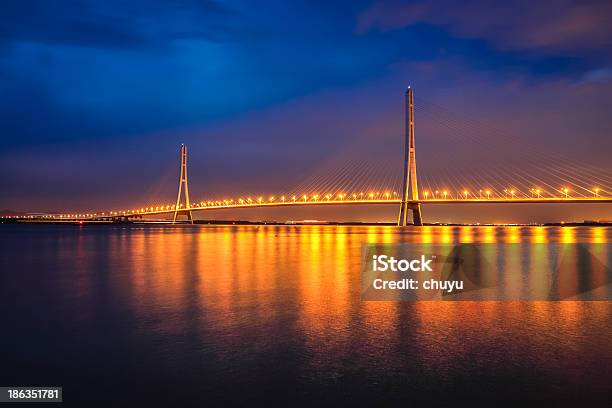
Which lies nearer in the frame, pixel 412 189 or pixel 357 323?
pixel 357 323

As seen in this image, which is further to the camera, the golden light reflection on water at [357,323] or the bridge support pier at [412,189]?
the bridge support pier at [412,189]

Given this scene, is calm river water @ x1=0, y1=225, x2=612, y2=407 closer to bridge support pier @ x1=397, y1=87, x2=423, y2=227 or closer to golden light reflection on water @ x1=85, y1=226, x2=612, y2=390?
golden light reflection on water @ x1=85, y1=226, x2=612, y2=390

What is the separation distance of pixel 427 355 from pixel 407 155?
166 ft

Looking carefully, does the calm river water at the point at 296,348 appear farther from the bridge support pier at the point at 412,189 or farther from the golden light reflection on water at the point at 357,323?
the bridge support pier at the point at 412,189

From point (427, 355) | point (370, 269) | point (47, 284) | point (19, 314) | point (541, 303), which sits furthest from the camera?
point (370, 269)

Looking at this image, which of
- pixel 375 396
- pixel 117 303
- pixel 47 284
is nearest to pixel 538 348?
pixel 375 396

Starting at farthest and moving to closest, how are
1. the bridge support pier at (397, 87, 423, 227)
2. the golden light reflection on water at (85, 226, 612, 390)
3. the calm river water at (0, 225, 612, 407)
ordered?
the bridge support pier at (397, 87, 423, 227)
the golden light reflection on water at (85, 226, 612, 390)
the calm river water at (0, 225, 612, 407)

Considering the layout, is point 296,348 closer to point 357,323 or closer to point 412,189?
point 357,323

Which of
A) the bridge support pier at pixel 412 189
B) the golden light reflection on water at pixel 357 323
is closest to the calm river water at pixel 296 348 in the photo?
the golden light reflection on water at pixel 357 323

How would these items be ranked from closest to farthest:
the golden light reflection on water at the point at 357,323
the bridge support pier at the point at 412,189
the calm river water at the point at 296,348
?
the calm river water at the point at 296,348 → the golden light reflection on water at the point at 357,323 → the bridge support pier at the point at 412,189

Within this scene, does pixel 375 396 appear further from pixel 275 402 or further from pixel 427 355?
pixel 427 355

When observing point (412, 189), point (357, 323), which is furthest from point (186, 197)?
point (357, 323)

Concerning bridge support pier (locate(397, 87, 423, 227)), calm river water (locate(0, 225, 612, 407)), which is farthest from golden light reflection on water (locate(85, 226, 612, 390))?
bridge support pier (locate(397, 87, 423, 227))

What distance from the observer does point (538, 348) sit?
496 cm
